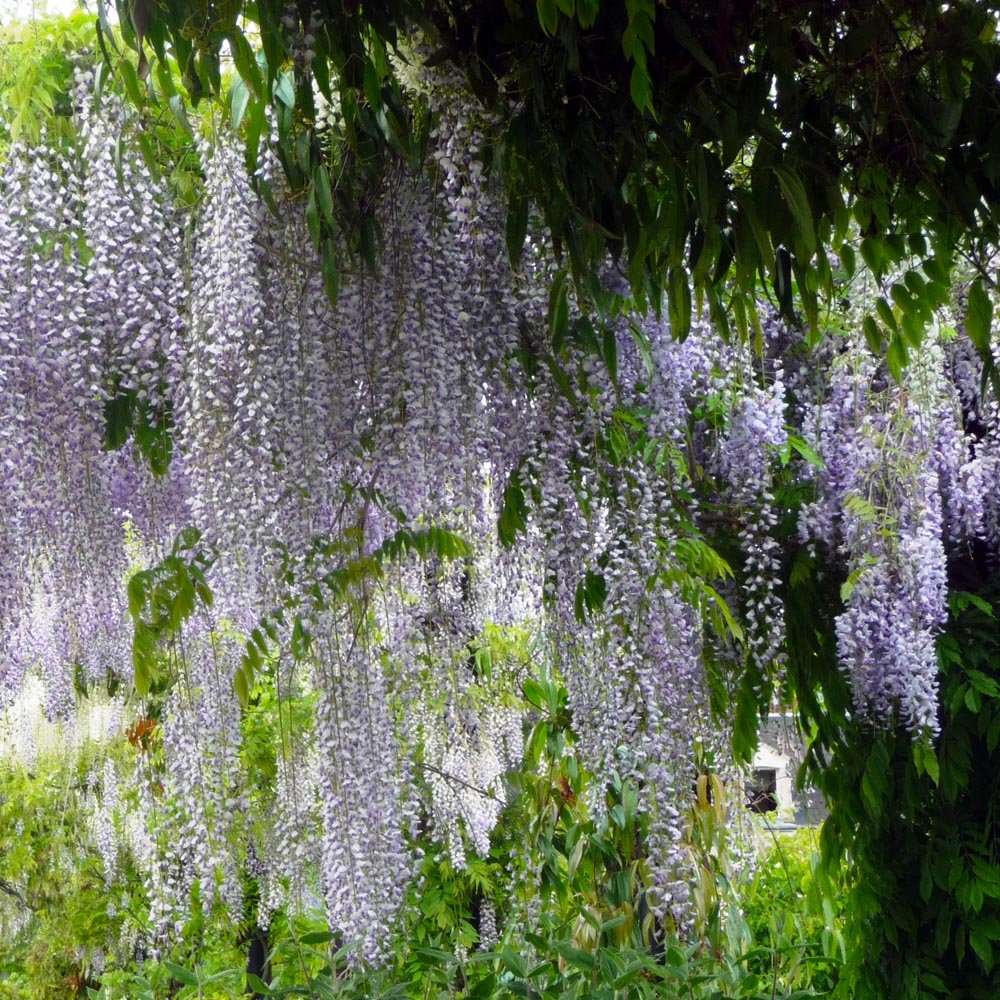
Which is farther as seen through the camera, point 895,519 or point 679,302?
point 895,519

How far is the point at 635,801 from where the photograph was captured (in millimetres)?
2918

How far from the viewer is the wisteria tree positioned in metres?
1.51

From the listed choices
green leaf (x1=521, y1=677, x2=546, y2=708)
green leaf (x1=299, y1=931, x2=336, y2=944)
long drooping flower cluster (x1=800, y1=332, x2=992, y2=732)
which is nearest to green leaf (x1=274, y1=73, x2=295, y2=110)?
green leaf (x1=299, y1=931, x2=336, y2=944)

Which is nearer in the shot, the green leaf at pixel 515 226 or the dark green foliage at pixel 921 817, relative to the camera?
the green leaf at pixel 515 226

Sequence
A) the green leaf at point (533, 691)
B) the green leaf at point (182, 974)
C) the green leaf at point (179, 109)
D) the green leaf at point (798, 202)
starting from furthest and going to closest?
the green leaf at point (533, 691), the green leaf at point (182, 974), the green leaf at point (179, 109), the green leaf at point (798, 202)

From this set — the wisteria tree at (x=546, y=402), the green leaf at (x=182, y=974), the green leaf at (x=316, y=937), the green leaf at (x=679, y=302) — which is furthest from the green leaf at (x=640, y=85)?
the green leaf at (x=182, y=974)

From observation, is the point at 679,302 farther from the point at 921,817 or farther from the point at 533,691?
the point at 533,691

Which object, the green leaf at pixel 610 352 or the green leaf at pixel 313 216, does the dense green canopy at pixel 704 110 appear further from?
the green leaf at pixel 610 352

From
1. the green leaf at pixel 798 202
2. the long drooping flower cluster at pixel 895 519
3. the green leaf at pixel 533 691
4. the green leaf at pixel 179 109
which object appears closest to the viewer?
the green leaf at pixel 798 202

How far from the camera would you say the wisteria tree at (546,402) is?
151 centimetres

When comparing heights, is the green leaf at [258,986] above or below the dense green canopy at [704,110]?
below

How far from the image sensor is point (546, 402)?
2199 millimetres

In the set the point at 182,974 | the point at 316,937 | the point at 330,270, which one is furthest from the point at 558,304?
the point at 182,974

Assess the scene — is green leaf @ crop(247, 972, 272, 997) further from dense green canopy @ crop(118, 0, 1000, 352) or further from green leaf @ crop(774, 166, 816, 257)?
green leaf @ crop(774, 166, 816, 257)
